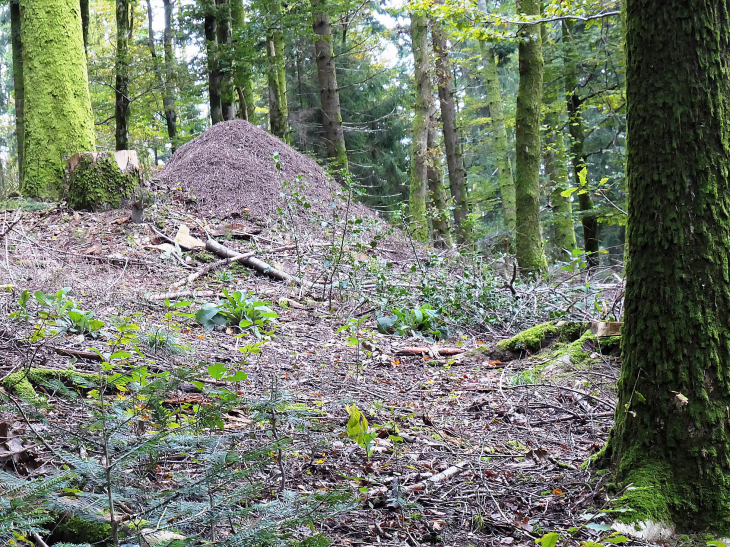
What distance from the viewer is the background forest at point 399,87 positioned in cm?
1122

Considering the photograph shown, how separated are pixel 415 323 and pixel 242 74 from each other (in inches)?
369

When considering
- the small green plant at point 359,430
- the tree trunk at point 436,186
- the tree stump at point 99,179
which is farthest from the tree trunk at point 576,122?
the small green plant at point 359,430

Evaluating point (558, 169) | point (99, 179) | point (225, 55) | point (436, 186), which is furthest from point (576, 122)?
point (99, 179)

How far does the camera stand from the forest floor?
2.27 m

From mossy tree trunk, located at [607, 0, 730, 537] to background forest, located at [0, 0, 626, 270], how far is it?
1.63 meters

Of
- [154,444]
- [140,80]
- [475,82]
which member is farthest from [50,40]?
[475,82]

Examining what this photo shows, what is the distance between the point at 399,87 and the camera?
794 inches

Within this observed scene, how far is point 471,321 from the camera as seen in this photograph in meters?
6.19

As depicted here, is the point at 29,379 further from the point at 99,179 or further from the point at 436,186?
the point at 436,186

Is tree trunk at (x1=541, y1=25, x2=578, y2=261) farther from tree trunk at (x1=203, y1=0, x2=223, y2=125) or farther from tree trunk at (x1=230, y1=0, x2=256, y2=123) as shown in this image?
tree trunk at (x1=203, y1=0, x2=223, y2=125)

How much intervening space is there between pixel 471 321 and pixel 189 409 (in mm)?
3794

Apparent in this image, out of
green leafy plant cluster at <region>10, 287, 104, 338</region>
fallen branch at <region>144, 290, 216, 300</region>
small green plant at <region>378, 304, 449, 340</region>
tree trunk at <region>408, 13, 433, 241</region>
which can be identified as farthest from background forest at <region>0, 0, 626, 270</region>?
green leafy plant cluster at <region>10, 287, 104, 338</region>

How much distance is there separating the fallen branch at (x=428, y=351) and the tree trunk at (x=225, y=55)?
9.75 m

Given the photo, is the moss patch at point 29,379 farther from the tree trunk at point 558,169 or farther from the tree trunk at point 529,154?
the tree trunk at point 558,169
